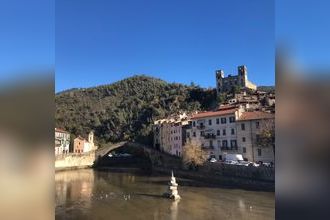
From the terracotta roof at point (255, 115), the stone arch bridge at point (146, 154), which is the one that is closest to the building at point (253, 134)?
the terracotta roof at point (255, 115)

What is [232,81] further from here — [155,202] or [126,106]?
[155,202]

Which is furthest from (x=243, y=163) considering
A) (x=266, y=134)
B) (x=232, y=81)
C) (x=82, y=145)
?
(x=232, y=81)

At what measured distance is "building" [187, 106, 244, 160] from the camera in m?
10.2

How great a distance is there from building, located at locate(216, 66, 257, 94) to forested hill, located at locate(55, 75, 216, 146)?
1.95ft

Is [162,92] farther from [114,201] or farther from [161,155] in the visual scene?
[114,201]

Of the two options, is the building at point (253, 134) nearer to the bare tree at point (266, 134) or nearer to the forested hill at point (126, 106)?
the bare tree at point (266, 134)

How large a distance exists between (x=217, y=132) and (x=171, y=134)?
2.72 m

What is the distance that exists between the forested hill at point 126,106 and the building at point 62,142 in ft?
1.58

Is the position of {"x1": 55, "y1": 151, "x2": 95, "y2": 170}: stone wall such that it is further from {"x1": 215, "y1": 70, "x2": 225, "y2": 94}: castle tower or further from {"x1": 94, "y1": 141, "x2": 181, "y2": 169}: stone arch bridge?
{"x1": 215, "y1": 70, "x2": 225, "y2": 94}: castle tower

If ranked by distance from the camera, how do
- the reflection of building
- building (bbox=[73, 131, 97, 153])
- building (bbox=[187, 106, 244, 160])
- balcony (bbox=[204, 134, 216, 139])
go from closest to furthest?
1. the reflection of building
2. building (bbox=[187, 106, 244, 160])
3. balcony (bbox=[204, 134, 216, 139])
4. building (bbox=[73, 131, 97, 153])

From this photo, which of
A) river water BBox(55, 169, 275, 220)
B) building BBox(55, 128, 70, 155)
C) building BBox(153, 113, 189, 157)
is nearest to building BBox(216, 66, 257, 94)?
building BBox(153, 113, 189, 157)

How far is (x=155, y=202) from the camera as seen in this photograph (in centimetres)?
720

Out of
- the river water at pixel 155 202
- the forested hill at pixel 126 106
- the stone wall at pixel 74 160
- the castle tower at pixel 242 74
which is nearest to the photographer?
the river water at pixel 155 202

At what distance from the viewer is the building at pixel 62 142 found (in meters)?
13.2
